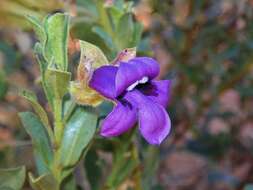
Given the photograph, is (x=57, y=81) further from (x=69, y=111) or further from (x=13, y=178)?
(x=13, y=178)

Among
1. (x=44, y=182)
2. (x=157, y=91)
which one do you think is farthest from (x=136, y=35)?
(x=44, y=182)

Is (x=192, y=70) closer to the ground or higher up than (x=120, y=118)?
closer to the ground

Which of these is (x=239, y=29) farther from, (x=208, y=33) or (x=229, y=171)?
(x=229, y=171)

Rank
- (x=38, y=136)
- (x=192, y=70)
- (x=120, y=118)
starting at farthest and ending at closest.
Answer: (x=192, y=70)
(x=38, y=136)
(x=120, y=118)

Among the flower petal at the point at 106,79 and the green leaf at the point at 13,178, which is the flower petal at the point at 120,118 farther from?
the green leaf at the point at 13,178

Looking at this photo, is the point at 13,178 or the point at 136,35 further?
the point at 136,35

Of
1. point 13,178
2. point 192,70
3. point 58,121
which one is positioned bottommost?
point 192,70

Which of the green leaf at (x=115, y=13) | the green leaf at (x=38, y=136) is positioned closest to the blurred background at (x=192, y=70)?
the green leaf at (x=115, y=13)
